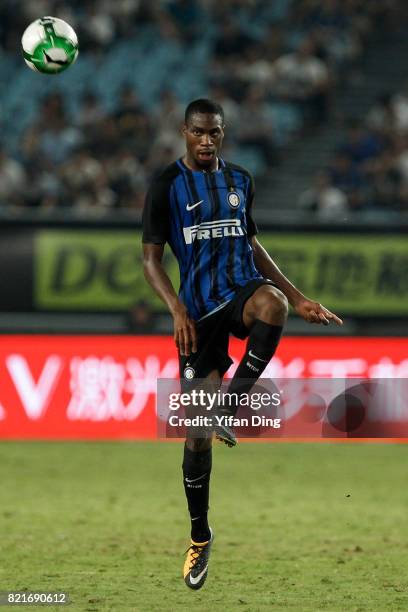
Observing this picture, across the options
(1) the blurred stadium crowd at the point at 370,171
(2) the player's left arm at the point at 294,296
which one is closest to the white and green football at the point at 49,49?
(2) the player's left arm at the point at 294,296

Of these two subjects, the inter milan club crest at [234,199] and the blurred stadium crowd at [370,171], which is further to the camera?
the blurred stadium crowd at [370,171]

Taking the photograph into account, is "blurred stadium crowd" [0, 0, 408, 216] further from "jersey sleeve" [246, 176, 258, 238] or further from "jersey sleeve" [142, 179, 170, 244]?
"jersey sleeve" [142, 179, 170, 244]

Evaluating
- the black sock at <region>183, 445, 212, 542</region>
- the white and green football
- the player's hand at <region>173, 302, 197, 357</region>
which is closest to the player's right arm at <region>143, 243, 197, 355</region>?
the player's hand at <region>173, 302, 197, 357</region>

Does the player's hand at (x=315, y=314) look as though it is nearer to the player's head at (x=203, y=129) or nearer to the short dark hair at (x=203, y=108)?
the player's head at (x=203, y=129)

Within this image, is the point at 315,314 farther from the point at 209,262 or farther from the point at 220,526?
the point at 220,526

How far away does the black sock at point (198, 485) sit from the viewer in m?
7.16

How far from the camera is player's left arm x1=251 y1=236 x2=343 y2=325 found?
22.3 ft

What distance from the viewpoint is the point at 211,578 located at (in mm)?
7672

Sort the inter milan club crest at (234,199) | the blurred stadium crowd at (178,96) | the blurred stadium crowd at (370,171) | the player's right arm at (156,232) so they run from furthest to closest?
the blurred stadium crowd at (178,96)
the blurred stadium crowd at (370,171)
the inter milan club crest at (234,199)
the player's right arm at (156,232)

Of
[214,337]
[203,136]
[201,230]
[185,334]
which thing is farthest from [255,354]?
[203,136]

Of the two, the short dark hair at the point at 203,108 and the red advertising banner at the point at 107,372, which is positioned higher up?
the short dark hair at the point at 203,108

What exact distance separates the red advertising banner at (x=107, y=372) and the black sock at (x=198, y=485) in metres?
7.07

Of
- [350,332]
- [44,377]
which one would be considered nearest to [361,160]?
[350,332]

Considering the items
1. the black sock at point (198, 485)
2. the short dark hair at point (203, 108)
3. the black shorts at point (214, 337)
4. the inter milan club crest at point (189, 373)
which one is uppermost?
the short dark hair at point (203, 108)
